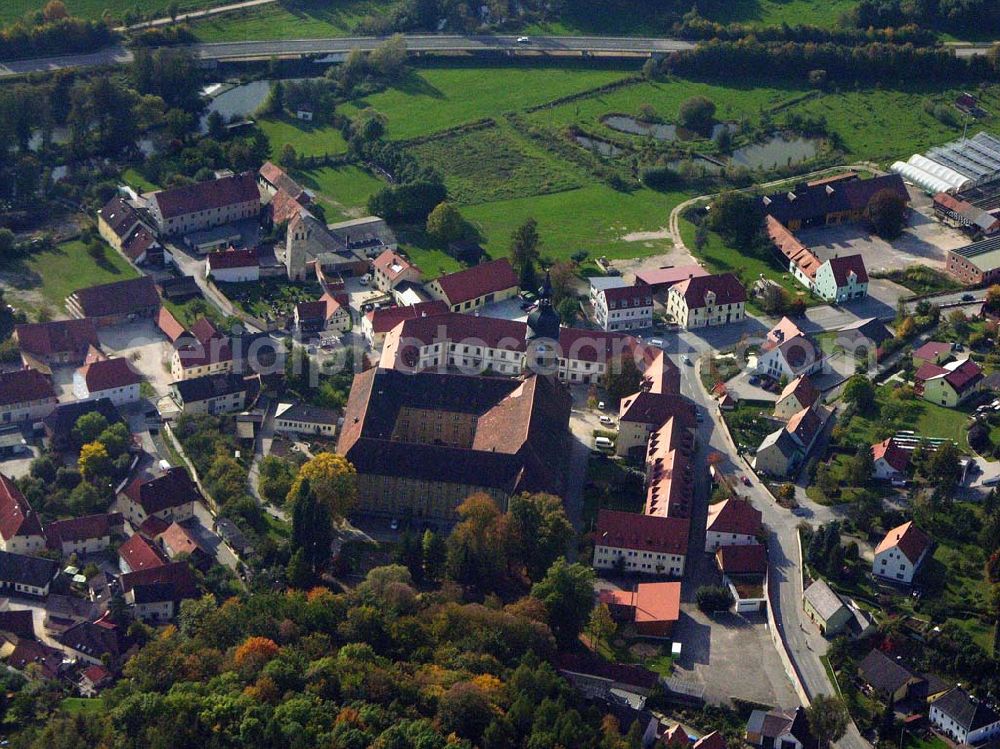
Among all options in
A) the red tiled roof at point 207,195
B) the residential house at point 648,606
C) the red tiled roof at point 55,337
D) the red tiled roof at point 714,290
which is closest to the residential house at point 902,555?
the residential house at point 648,606

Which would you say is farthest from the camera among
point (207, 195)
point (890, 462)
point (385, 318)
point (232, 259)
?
point (207, 195)

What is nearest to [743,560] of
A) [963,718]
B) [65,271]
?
[963,718]

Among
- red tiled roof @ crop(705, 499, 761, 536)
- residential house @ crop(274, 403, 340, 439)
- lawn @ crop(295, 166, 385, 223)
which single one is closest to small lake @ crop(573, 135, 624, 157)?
lawn @ crop(295, 166, 385, 223)

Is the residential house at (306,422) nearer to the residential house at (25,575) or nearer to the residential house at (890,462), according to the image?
the residential house at (25,575)

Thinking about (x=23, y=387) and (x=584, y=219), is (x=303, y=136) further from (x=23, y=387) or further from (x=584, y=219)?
(x=23, y=387)

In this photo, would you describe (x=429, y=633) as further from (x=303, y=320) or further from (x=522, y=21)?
(x=522, y=21)

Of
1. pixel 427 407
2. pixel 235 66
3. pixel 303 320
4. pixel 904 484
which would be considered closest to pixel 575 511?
pixel 427 407

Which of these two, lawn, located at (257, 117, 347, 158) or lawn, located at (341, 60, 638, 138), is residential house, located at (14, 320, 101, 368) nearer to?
lawn, located at (257, 117, 347, 158)
